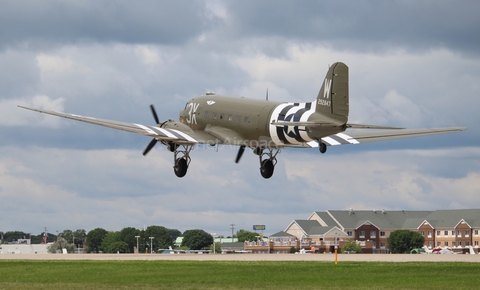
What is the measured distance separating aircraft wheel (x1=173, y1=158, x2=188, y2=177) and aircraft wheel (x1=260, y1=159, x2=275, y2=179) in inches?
249

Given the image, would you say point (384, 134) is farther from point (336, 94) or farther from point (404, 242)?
point (404, 242)

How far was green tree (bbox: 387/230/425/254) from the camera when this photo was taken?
177 meters

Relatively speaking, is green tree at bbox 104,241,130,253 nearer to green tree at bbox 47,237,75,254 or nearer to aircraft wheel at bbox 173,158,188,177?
green tree at bbox 47,237,75,254

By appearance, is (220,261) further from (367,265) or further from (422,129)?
(422,129)

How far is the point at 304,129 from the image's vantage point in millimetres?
55625

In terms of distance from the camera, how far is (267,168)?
208 ft

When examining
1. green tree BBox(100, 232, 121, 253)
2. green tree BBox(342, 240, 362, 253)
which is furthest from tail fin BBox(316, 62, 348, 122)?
green tree BBox(100, 232, 121, 253)

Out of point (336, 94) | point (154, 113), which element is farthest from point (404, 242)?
point (336, 94)

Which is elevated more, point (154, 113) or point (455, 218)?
point (154, 113)

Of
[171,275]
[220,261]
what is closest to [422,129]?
[220,261]

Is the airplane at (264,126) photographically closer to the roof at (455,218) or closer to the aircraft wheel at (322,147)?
the aircraft wheel at (322,147)

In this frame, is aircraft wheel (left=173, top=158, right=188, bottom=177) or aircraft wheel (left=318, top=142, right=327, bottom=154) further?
aircraft wheel (left=173, top=158, right=188, bottom=177)

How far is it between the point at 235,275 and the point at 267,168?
51.4 feet

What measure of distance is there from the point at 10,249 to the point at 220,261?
129 metres
